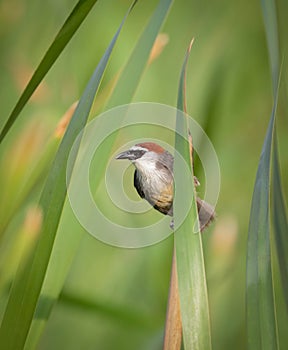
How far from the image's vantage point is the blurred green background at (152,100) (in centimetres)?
90

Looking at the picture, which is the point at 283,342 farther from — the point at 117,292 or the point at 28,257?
the point at 28,257

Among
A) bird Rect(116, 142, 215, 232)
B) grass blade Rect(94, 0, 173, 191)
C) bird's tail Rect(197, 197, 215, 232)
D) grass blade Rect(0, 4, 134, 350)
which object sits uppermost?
grass blade Rect(94, 0, 173, 191)

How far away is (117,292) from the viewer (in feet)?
2.99

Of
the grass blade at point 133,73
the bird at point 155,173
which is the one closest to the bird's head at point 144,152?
the bird at point 155,173

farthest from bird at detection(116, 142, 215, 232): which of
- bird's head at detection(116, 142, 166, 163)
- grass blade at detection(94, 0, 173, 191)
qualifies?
grass blade at detection(94, 0, 173, 191)

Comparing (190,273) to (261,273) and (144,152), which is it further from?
(144,152)

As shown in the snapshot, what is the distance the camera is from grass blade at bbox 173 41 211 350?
492mm

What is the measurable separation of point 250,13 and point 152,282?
559mm

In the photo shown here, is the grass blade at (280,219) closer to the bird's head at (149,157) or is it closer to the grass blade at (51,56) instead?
the bird's head at (149,157)

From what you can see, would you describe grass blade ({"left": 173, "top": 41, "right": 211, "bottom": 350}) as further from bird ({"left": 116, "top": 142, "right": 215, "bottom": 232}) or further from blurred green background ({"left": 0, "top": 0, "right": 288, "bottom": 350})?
blurred green background ({"left": 0, "top": 0, "right": 288, "bottom": 350})

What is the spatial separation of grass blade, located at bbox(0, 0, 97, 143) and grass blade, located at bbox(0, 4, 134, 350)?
3.0 inches

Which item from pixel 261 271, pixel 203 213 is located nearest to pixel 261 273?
pixel 261 271

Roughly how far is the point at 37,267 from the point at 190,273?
146mm

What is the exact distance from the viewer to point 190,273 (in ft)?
1.62
